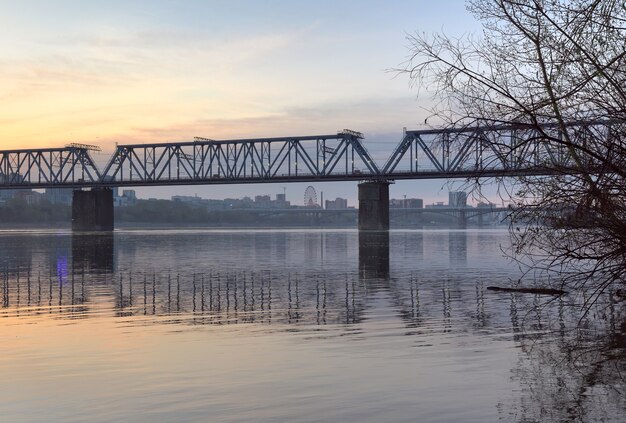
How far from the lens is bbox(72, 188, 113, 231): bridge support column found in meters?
189

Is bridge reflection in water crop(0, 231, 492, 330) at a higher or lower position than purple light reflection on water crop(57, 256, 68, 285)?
lower

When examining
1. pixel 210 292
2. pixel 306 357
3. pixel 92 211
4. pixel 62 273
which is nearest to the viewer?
pixel 306 357

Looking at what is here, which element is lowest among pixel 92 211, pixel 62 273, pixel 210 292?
A: pixel 210 292

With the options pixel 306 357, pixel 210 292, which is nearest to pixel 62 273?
pixel 210 292

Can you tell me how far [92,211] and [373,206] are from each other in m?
76.3

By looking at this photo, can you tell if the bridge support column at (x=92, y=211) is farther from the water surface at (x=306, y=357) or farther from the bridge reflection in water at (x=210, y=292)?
the water surface at (x=306, y=357)

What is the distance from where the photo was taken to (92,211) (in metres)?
190

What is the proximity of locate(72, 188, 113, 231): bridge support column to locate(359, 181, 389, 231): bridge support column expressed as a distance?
225 ft

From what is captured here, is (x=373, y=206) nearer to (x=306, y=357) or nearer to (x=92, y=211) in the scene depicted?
(x=92, y=211)

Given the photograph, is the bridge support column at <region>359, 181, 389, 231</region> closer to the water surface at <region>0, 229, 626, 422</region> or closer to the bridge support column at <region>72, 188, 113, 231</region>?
the bridge support column at <region>72, 188, 113, 231</region>

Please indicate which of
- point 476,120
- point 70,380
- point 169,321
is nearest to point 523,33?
point 476,120

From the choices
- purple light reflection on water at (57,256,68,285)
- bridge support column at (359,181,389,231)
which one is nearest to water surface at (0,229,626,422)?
purple light reflection on water at (57,256,68,285)

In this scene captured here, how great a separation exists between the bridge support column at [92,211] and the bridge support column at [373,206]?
A: 68.7 metres

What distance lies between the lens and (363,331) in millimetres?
16828
